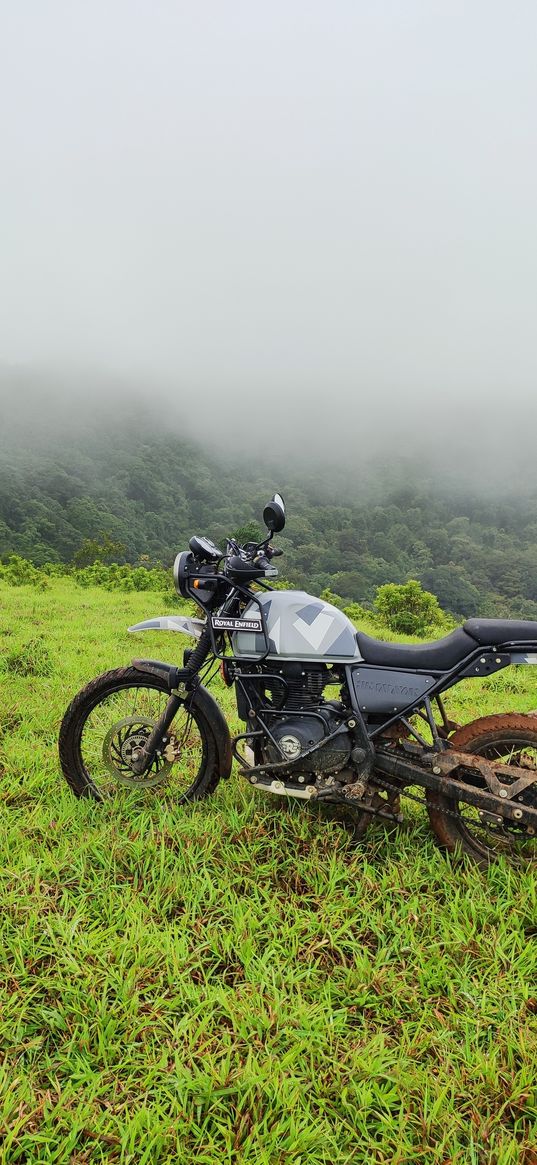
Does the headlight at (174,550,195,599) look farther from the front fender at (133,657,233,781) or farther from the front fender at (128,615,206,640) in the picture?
the front fender at (133,657,233,781)

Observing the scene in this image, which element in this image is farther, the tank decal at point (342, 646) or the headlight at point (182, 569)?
the headlight at point (182, 569)

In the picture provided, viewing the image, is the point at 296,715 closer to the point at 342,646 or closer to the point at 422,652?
the point at 342,646

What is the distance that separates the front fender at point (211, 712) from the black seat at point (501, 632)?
4.27 feet

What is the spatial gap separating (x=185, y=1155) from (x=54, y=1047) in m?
0.60

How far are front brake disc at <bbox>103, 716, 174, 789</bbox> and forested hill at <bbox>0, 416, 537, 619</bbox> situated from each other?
572 inches

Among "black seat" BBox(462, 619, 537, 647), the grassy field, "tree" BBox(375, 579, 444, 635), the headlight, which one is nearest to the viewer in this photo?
the grassy field

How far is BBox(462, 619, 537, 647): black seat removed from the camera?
2.78 meters

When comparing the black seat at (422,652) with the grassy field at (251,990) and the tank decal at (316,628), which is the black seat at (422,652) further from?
the grassy field at (251,990)

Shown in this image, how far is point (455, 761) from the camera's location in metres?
2.80

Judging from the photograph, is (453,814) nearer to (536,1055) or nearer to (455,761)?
(455,761)

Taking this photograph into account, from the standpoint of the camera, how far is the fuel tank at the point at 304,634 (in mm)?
2912

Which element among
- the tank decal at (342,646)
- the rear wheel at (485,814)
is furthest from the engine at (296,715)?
the rear wheel at (485,814)

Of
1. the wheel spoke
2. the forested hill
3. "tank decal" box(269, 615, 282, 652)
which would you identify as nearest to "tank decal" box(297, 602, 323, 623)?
"tank decal" box(269, 615, 282, 652)

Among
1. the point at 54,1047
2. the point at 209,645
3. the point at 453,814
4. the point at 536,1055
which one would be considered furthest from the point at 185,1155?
the point at 209,645
